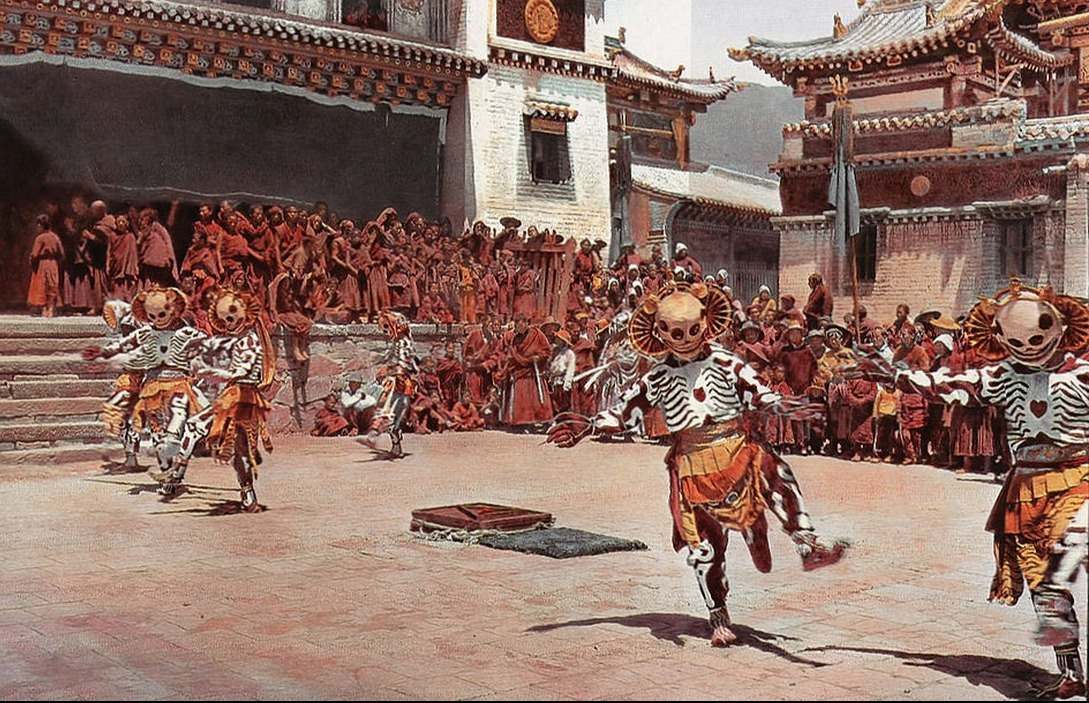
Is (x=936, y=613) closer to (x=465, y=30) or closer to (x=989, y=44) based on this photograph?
(x=989, y=44)

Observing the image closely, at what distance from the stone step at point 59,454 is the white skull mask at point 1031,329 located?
9891 mm

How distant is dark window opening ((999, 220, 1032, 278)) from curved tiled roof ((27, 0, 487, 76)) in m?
9.29

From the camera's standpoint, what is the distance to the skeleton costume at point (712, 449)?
5.38m

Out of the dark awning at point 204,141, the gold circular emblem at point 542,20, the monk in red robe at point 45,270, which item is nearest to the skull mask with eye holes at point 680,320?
the monk in red robe at point 45,270

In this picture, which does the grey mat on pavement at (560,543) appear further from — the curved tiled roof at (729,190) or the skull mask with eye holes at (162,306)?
the curved tiled roof at (729,190)

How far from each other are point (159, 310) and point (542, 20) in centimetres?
1249

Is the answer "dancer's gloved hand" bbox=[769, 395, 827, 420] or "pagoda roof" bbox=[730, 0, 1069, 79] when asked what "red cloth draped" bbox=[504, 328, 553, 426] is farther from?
"dancer's gloved hand" bbox=[769, 395, 827, 420]

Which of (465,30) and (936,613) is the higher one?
(465,30)

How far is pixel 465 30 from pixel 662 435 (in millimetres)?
8677

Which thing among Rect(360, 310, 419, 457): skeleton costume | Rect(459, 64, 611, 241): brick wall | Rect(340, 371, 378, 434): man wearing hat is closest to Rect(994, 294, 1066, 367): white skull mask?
Rect(360, 310, 419, 457): skeleton costume

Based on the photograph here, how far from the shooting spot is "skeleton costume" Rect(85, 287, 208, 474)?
33.2 ft

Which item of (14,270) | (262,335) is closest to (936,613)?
(262,335)

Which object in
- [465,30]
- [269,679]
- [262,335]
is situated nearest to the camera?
[269,679]

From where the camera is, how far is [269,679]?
493 cm
